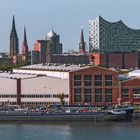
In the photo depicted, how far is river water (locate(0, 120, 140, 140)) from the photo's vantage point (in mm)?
29250

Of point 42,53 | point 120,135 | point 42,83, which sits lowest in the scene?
point 120,135

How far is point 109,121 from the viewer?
3628 centimetres

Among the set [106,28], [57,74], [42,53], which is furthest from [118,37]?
[57,74]

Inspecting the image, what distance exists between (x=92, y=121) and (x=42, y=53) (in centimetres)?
5950

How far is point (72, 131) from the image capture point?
31.4 m

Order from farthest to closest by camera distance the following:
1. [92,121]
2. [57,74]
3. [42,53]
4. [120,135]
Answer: [42,53]
[57,74]
[92,121]
[120,135]

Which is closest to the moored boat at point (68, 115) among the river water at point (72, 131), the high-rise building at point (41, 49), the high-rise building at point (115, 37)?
the river water at point (72, 131)

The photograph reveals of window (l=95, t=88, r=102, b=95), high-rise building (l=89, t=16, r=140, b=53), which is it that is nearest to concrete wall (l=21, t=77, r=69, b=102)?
window (l=95, t=88, r=102, b=95)

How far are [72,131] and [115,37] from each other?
192 feet

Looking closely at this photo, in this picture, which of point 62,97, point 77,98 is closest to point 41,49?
point 77,98

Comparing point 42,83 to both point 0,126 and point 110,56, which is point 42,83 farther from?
point 110,56

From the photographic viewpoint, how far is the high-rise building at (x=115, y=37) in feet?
286

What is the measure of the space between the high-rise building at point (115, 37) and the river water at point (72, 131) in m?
51.9

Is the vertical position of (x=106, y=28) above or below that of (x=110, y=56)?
above
